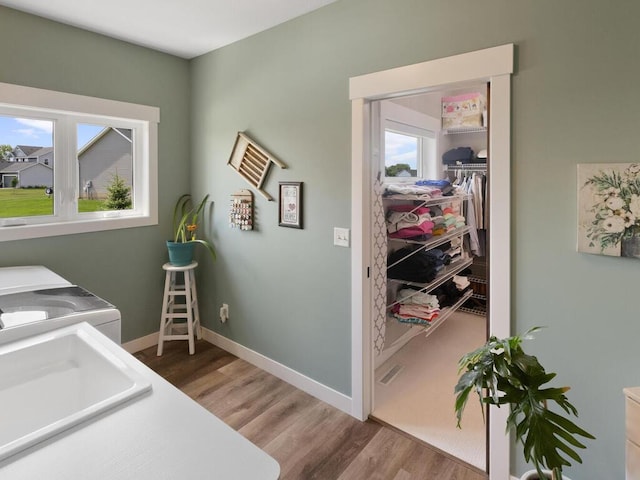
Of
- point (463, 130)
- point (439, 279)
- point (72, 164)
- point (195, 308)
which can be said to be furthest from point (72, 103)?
point (463, 130)

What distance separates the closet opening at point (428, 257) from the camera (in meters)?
2.33

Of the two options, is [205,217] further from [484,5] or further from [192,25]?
[484,5]

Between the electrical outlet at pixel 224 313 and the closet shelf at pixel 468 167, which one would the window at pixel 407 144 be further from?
the electrical outlet at pixel 224 313

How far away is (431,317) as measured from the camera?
2889 mm

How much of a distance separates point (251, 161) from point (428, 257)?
155 centimetres

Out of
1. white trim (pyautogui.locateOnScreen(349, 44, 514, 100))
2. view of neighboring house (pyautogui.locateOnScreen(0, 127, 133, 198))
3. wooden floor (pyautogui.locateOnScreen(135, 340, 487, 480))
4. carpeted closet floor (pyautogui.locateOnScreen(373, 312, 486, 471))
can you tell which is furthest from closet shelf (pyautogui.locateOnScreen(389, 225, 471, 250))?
view of neighboring house (pyautogui.locateOnScreen(0, 127, 133, 198))

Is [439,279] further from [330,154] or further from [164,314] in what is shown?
[164,314]

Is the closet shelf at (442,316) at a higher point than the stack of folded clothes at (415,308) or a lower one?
lower

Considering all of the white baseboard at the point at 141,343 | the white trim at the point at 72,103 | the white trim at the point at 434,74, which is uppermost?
the white trim at the point at 72,103

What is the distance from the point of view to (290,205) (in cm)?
256

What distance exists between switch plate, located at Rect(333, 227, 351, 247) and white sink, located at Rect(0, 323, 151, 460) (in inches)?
52.8

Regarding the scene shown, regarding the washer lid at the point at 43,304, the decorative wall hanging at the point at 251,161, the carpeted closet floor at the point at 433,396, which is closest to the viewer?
the washer lid at the point at 43,304

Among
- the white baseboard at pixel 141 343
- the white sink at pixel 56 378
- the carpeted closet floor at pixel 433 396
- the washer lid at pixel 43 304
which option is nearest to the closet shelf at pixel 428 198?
the carpeted closet floor at pixel 433 396

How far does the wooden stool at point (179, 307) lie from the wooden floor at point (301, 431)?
21cm
